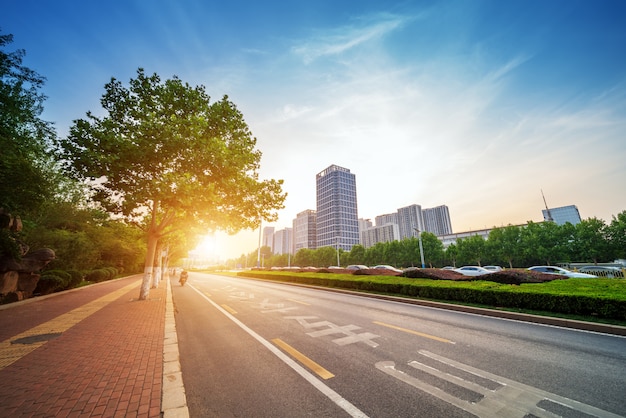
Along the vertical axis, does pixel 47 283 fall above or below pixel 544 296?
above

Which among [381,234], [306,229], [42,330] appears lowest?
[42,330]

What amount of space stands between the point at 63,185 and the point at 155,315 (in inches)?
1052

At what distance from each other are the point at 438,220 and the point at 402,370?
690 feet

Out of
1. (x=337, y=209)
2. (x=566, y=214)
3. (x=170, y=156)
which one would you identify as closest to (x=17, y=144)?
(x=170, y=156)

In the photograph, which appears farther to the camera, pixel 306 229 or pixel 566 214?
pixel 306 229

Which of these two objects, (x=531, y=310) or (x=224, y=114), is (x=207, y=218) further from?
(x=531, y=310)

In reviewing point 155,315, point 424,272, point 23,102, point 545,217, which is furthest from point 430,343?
point 545,217

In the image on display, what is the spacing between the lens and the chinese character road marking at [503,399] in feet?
9.90

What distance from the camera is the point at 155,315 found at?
9.75 meters

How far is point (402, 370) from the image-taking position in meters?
4.30

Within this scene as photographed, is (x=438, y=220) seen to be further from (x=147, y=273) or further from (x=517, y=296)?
(x=147, y=273)

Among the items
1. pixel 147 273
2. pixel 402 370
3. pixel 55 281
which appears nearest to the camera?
pixel 402 370

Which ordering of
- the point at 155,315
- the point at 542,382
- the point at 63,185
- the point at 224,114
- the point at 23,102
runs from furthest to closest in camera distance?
the point at 63,185, the point at 224,114, the point at 23,102, the point at 155,315, the point at 542,382

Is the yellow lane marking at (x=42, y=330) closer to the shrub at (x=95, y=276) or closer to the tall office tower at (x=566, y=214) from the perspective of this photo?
the shrub at (x=95, y=276)
